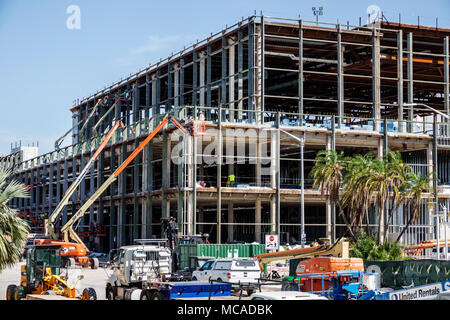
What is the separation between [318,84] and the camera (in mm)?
80625

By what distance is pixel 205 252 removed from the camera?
45188mm

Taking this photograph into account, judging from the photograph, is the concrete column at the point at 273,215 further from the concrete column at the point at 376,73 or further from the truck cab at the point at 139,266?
the truck cab at the point at 139,266

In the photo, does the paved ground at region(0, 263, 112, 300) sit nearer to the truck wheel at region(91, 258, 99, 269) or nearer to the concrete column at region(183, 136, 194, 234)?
the truck wheel at region(91, 258, 99, 269)

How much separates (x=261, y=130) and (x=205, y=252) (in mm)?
19509

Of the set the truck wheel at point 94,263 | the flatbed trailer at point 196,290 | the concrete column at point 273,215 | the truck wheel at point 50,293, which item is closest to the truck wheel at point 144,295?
the flatbed trailer at point 196,290

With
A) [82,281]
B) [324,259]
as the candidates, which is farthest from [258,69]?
[324,259]

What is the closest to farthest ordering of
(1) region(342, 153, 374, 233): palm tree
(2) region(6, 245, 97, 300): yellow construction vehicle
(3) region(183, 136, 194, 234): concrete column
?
(2) region(6, 245, 97, 300): yellow construction vehicle, (1) region(342, 153, 374, 233): palm tree, (3) region(183, 136, 194, 234): concrete column

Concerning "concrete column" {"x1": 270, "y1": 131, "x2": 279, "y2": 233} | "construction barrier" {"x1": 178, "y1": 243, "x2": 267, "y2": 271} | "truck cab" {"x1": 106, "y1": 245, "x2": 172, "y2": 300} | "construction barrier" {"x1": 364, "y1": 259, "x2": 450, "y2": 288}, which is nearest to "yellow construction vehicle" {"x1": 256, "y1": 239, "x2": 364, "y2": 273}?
"construction barrier" {"x1": 364, "y1": 259, "x2": 450, "y2": 288}

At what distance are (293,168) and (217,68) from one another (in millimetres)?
14871

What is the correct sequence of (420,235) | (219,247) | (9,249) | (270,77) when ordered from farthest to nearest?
(270,77), (420,235), (219,247), (9,249)

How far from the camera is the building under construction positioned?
6134 centimetres

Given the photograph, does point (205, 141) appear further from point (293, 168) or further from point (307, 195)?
point (293, 168)

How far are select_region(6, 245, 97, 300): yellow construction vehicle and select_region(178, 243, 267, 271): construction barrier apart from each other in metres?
15.1
